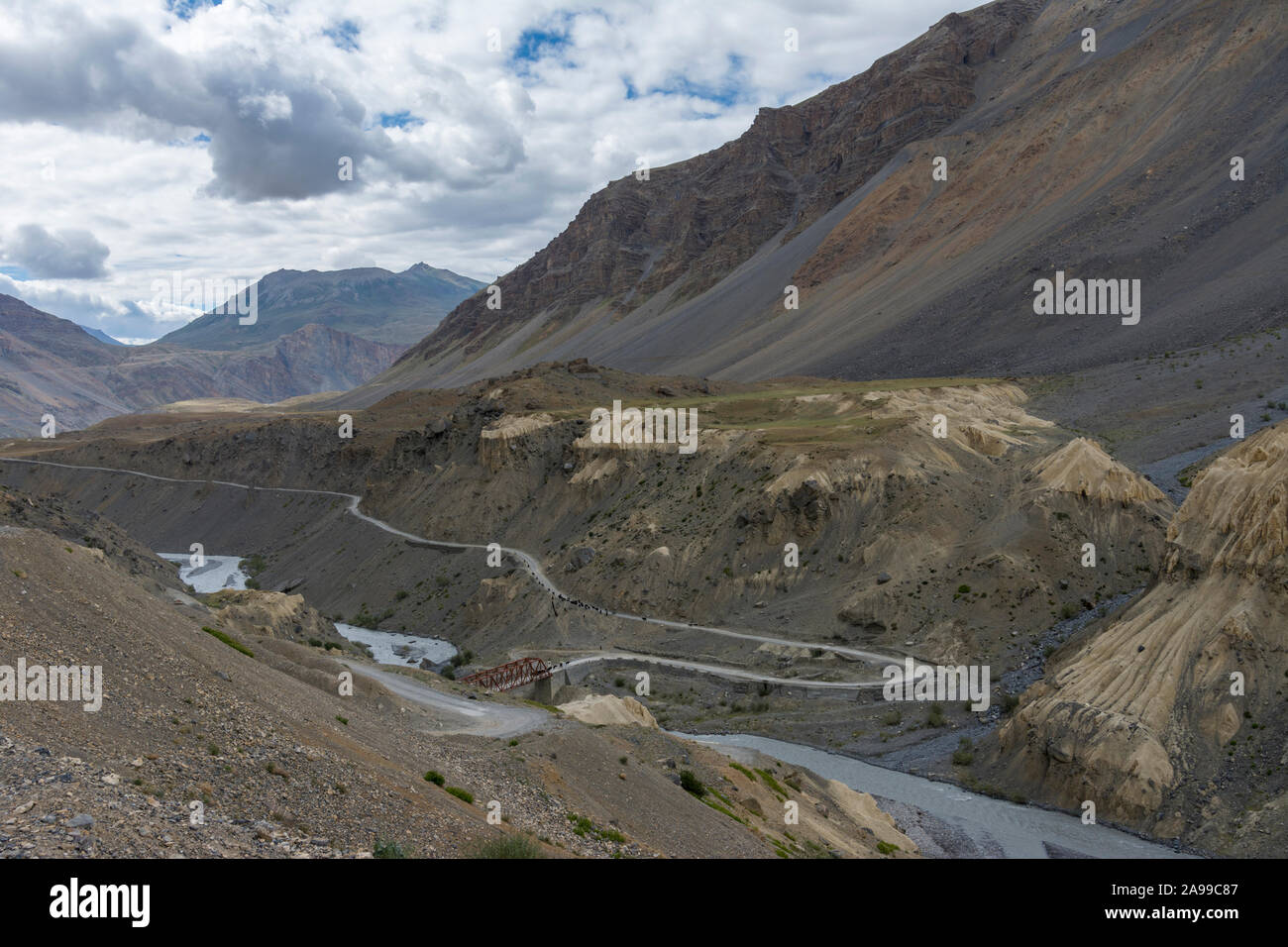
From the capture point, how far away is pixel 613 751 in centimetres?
2069

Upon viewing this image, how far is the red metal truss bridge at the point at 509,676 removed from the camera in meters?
36.8

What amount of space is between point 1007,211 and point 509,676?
112838mm

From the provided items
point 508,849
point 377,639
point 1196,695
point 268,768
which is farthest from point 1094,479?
point 268,768

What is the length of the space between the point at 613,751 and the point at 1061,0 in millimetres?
188378

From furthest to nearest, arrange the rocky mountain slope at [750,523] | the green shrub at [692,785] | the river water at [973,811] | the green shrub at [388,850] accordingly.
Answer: the rocky mountain slope at [750,523] < the river water at [973,811] < the green shrub at [692,785] < the green shrub at [388,850]

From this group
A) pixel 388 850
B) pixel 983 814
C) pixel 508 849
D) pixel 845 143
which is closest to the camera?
pixel 388 850

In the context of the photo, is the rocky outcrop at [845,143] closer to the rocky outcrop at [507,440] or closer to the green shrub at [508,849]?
the rocky outcrop at [507,440]

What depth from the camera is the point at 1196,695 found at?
28406mm

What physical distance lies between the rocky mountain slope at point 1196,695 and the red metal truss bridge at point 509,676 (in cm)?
1769

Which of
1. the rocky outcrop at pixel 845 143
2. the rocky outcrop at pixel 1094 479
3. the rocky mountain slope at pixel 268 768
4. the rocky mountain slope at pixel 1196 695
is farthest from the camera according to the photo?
the rocky outcrop at pixel 845 143

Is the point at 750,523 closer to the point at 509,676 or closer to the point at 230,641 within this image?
the point at 509,676

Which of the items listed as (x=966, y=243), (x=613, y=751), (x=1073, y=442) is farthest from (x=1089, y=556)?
Result: (x=966, y=243)

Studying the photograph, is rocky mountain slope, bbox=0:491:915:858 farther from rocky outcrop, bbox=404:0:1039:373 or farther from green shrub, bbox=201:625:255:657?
rocky outcrop, bbox=404:0:1039:373

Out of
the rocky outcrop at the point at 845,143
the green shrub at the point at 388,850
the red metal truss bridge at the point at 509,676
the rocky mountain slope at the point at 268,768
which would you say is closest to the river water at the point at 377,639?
the red metal truss bridge at the point at 509,676
